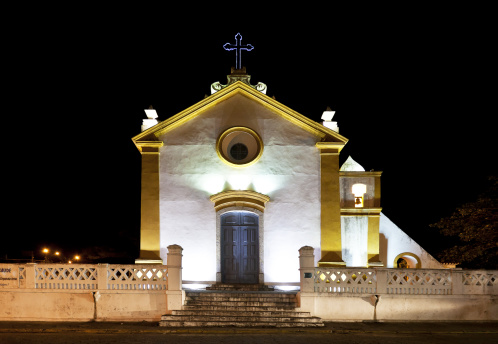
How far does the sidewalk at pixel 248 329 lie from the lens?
13.6 meters

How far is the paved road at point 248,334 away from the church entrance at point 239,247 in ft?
12.7

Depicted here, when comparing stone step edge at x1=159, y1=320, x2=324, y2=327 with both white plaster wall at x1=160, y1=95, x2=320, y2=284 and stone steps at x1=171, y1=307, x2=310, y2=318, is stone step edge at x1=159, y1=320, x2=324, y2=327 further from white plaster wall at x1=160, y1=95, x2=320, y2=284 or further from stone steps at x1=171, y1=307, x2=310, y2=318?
white plaster wall at x1=160, y1=95, x2=320, y2=284

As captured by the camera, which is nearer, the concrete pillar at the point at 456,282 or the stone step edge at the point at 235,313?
the stone step edge at the point at 235,313

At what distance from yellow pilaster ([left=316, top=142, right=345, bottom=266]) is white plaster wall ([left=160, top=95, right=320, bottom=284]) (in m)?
0.21

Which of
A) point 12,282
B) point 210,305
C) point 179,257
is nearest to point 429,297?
point 210,305

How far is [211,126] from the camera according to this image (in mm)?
18375

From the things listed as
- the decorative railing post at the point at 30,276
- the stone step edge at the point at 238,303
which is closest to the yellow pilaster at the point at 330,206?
the stone step edge at the point at 238,303

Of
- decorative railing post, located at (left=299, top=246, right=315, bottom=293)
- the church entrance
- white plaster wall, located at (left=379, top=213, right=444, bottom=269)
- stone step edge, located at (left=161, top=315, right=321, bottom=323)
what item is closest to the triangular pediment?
the church entrance

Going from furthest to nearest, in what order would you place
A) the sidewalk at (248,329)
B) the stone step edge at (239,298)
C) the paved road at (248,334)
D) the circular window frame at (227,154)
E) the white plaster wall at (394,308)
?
1. the circular window frame at (227,154)
2. the stone step edge at (239,298)
3. the white plaster wall at (394,308)
4. the sidewalk at (248,329)
5. the paved road at (248,334)

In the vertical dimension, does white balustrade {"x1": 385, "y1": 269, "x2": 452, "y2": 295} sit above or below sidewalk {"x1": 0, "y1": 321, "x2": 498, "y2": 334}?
above

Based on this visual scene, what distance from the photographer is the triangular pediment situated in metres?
18.1

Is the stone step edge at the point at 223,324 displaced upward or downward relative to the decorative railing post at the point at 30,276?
downward

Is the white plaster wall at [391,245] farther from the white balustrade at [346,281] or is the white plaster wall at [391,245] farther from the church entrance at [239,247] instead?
the church entrance at [239,247]

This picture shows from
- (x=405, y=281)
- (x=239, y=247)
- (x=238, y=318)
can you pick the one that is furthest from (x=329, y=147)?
(x=238, y=318)
